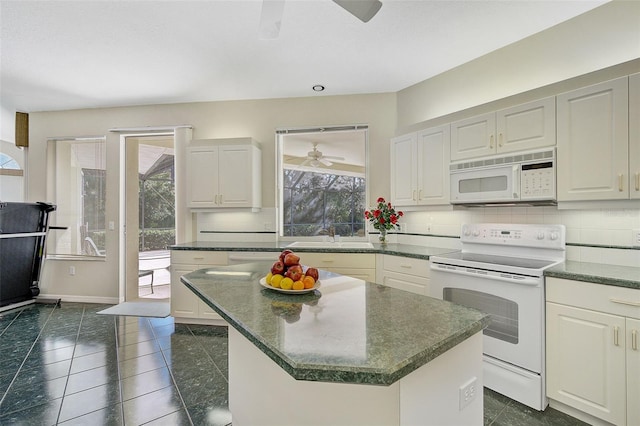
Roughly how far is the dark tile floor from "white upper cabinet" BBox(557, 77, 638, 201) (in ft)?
4.86

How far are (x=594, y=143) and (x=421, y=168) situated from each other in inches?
52.7

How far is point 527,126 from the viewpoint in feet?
7.82

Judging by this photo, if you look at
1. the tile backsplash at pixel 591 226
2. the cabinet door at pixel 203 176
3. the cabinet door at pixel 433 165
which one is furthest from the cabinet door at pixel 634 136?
the cabinet door at pixel 203 176

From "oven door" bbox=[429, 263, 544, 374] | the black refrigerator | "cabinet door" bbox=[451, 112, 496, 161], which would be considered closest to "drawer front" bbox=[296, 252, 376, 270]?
"oven door" bbox=[429, 263, 544, 374]

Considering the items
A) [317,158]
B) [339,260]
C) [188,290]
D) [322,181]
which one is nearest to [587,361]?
[339,260]

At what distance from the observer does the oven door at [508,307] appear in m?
1.98

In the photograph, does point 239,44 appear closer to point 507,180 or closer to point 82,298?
point 507,180

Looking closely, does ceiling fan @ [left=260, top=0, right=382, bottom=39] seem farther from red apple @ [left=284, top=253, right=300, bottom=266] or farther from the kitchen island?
the kitchen island

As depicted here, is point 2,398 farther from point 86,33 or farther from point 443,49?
point 443,49

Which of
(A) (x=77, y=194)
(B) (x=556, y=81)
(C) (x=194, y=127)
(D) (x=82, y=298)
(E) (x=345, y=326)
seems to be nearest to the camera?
(E) (x=345, y=326)

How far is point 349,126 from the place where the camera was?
3887mm

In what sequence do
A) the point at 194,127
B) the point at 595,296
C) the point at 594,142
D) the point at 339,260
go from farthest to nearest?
the point at 194,127
the point at 339,260
the point at 594,142
the point at 595,296

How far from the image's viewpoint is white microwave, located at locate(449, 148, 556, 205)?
2.27 m

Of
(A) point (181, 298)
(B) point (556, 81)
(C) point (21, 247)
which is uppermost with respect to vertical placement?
(B) point (556, 81)
